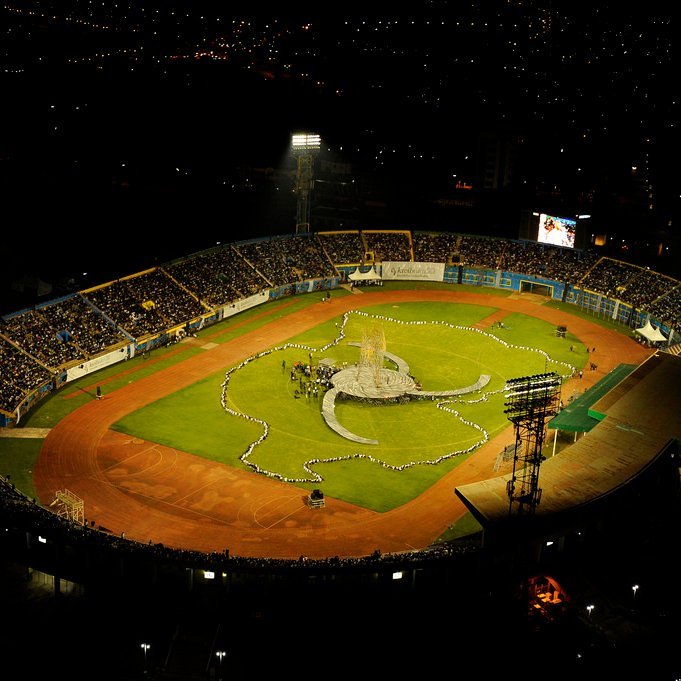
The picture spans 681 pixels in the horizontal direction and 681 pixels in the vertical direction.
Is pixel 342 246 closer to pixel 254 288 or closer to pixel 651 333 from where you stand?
pixel 254 288

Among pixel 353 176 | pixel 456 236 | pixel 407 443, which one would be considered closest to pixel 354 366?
pixel 407 443

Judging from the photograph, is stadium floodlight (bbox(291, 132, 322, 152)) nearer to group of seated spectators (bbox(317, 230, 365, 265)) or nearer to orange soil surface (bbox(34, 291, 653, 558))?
group of seated spectators (bbox(317, 230, 365, 265))

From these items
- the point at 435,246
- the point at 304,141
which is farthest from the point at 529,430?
the point at 435,246

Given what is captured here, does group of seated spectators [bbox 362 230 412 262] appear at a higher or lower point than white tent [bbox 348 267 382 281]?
higher

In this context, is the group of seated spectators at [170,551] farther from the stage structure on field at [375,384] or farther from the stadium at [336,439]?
the stage structure on field at [375,384]

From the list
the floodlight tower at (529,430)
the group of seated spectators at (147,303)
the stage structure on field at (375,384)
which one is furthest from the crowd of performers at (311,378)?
the floodlight tower at (529,430)

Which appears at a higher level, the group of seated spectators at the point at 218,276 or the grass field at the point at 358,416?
the group of seated spectators at the point at 218,276

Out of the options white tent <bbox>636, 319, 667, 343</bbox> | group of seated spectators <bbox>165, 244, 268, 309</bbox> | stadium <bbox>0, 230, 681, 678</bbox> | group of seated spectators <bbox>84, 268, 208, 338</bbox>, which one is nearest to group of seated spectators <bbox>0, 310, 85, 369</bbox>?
stadium <bbox>0, 230, 681, 678</bbox>
